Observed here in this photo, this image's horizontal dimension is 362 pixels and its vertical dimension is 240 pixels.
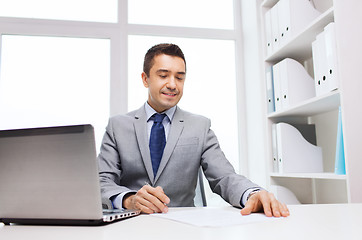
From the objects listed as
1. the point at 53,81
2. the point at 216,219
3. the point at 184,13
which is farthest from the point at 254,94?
the point at 216,219

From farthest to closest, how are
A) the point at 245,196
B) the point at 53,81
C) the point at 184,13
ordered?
the point at 184,13, the point at 53,81, the point at 245,196

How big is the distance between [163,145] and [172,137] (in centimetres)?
6

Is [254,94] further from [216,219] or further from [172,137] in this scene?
[216,219]

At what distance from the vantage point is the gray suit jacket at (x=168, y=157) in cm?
133

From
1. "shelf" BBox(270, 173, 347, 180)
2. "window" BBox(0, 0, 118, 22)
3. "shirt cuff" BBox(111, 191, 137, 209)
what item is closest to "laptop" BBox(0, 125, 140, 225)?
"shirt cuff" BBox(111, 191, 137, 209)

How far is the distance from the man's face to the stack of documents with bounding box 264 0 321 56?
77cm

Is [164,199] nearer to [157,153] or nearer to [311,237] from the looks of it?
[311,237]

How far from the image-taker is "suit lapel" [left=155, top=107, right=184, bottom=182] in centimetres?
132

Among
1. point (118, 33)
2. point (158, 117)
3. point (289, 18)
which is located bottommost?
point (158, 117)

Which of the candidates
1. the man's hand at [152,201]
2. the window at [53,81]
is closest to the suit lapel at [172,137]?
the man's hand at [152,201]

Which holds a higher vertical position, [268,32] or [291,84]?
[268,32]

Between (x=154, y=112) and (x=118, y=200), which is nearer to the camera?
(x=118, y=200)

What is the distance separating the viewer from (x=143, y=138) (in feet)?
4.53

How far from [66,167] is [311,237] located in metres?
0.48
